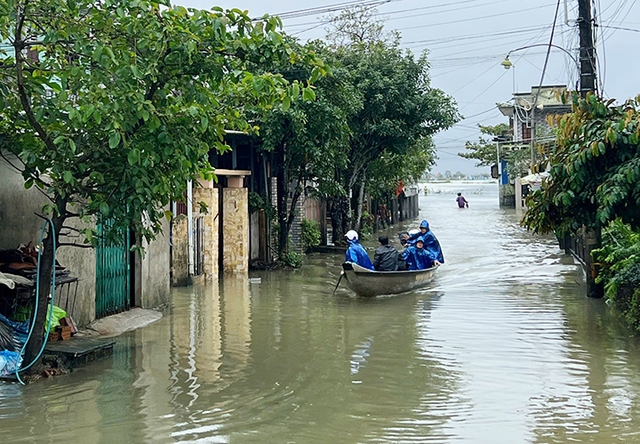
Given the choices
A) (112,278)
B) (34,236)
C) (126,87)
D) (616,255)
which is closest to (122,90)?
(126,87)

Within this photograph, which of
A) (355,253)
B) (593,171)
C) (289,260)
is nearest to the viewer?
(593,171)

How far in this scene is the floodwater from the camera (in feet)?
23.5

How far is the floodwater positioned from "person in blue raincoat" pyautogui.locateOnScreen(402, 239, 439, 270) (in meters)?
1.93

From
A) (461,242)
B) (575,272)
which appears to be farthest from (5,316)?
(461,242)

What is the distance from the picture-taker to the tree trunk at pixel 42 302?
8.51m

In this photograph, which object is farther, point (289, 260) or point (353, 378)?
point (289, 260)

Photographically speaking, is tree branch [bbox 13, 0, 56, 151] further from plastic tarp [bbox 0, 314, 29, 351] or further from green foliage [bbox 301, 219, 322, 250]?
green foliage [bbox 301, 219, 322, 250]

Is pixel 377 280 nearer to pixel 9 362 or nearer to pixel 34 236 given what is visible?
pixel 34 236

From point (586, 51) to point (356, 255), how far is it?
6256 millimetres

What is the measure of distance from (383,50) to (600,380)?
1790 centimetres

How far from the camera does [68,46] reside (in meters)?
8.60

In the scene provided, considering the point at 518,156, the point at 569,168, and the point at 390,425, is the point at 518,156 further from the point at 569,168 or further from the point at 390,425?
the point at 390,425

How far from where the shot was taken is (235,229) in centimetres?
1906

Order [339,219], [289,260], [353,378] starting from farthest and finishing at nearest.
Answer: [339,219] → [289,260] → [353,378]
